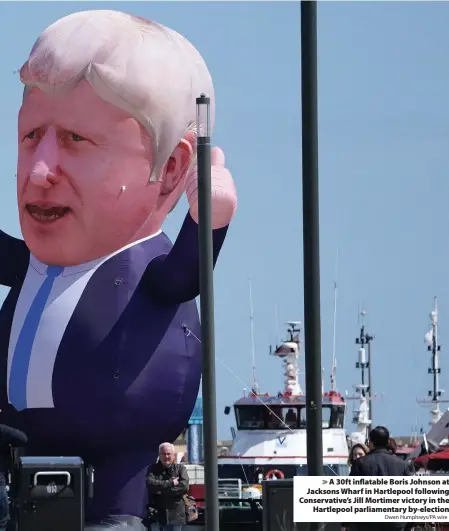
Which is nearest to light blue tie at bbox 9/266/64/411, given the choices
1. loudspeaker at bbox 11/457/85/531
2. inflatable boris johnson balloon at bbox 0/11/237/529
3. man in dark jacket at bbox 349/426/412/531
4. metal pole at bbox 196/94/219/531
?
inflatable boris johnson balloon at bbox 0/11/237/529

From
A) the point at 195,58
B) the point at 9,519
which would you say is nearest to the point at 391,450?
the point at 9,519

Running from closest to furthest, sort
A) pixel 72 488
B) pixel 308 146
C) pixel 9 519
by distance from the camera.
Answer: pixel 308 146, pixel 72 488, pixel 9 519

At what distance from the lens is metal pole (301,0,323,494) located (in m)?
10.5

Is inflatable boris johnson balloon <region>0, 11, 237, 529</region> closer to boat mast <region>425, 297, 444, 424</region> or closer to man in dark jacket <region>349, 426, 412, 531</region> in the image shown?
man in dark jacket <region>349, 426, 412, 531</region>

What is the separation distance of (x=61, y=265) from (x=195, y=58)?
248 centimetres

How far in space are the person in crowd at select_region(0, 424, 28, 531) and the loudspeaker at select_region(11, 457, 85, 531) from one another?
114cm

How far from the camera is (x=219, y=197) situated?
1419 cm

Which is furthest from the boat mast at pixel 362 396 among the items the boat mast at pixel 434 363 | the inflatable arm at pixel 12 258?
the inflatable arm at pixel 12 258

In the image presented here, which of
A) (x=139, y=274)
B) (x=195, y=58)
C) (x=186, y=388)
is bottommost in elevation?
(x=186, y=388)

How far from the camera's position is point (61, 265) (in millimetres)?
14711

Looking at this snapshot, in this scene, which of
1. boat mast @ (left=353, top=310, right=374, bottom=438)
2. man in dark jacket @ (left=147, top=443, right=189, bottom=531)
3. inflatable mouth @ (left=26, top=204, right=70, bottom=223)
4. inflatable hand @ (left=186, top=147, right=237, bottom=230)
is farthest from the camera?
boat mast @ (left=353, top=310, right=374, bottom=438)

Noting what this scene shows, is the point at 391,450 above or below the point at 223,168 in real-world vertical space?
below

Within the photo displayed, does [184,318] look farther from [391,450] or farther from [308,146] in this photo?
[308,146]

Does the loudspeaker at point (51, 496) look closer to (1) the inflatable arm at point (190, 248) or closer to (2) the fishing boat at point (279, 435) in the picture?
(1) the inflatable arm at point (190, 248)
